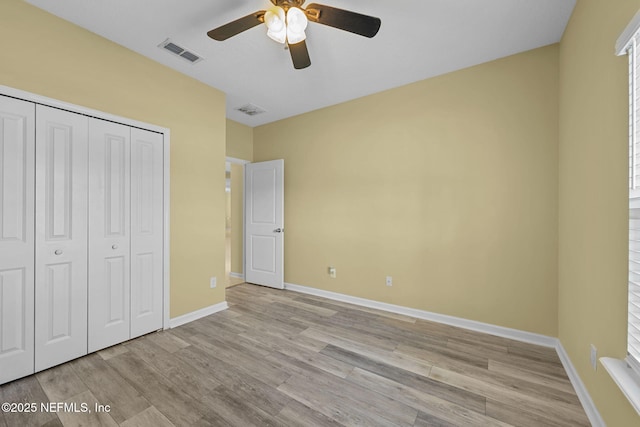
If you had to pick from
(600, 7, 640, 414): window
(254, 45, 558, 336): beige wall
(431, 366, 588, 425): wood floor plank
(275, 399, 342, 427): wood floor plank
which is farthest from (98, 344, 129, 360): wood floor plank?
(600, 7, 640, 414): window

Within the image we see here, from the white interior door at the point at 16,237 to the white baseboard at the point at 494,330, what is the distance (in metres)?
2.90

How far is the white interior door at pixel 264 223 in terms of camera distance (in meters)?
4.18

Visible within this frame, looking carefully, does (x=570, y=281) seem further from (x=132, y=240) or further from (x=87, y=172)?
(x=87, y=172)

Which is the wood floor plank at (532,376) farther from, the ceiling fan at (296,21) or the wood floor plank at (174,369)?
the ceiling fan at (296,21)

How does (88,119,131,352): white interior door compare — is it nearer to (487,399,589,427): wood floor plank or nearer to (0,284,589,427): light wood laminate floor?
(0,284,589,427): light wood laminate floor

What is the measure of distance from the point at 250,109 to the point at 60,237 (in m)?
2.76

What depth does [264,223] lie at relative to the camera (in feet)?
14.3

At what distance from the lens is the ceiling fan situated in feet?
5.22

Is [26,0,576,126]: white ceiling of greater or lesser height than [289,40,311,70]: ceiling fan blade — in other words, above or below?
above

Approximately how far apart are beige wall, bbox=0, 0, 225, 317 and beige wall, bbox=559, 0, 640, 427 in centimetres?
344

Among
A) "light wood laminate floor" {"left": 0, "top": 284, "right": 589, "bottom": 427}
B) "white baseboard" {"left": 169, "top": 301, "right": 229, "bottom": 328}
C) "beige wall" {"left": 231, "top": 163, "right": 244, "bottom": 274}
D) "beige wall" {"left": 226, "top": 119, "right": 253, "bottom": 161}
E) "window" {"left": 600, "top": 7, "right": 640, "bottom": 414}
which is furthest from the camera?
"beige wall" {"left": 231, "top": 163, "right": 244, "bottom": 274}

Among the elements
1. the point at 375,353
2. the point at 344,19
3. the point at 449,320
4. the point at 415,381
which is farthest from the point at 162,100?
the point at 449,320

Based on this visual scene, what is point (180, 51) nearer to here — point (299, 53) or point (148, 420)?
point (299, 53)

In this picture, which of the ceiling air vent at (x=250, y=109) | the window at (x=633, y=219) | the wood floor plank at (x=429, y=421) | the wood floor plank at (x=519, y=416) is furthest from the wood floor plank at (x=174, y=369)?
the ceiling air vent at (x=250, y=109)
